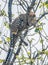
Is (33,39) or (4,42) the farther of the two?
(33,39)

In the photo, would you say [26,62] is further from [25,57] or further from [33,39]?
[33,39]

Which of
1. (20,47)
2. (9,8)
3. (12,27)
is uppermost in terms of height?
(9,8)

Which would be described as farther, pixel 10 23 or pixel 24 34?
pixel 10 23

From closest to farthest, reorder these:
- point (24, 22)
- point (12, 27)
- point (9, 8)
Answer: point (24, 22), point (9, 8), point (12, 27)

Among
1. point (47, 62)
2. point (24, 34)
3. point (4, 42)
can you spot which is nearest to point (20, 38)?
point (24, 34)

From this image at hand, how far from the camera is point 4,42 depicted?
3773mm

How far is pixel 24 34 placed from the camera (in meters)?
3.54

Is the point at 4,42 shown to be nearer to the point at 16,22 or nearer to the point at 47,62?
the point at 16,22

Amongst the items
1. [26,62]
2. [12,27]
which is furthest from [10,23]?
[26,62]

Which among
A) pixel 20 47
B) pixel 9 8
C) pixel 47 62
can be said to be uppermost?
pixel 9 8

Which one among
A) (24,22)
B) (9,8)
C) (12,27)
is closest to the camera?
(24,22)

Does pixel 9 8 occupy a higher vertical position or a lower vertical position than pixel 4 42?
higher

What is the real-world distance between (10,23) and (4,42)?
28 cm

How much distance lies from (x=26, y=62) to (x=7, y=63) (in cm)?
33
